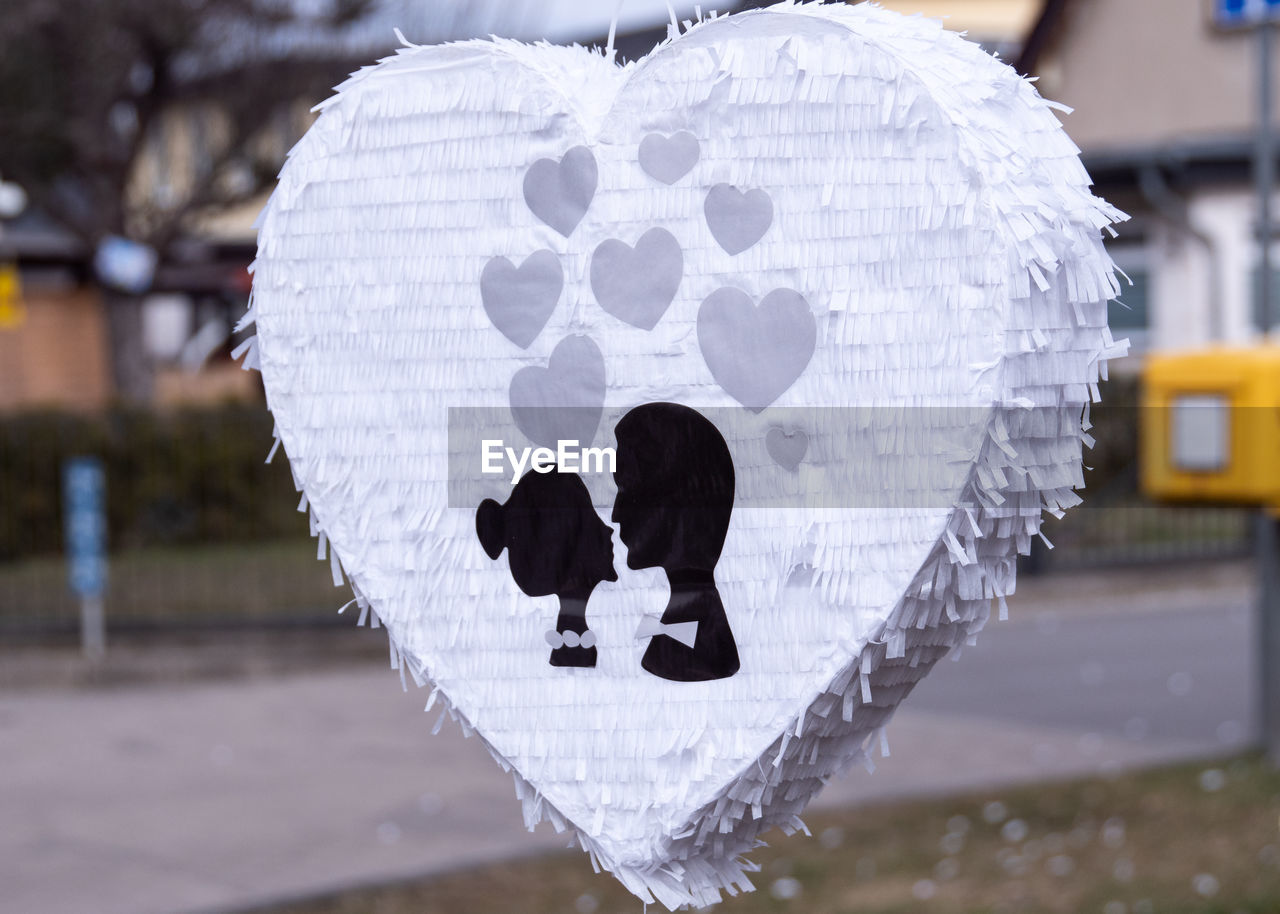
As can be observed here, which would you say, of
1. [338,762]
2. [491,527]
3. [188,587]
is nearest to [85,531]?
[188,587]

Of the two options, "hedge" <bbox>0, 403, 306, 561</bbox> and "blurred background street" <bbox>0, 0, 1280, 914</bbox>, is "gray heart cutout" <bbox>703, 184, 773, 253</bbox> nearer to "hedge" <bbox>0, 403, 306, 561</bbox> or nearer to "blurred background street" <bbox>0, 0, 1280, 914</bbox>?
"blurred background street" <bbox>0, 0, 1280, 914</bbox>

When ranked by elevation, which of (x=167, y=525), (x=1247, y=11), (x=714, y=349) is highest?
(x=1247, y=11)

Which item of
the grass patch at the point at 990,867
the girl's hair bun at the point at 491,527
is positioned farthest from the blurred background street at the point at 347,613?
the girl's hair bun at the point at 491,527

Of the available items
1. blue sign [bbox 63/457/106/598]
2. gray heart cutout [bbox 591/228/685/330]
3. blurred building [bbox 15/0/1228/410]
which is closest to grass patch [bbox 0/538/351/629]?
blue sign [bbox 63/457/106/598]

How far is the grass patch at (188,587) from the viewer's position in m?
8.25

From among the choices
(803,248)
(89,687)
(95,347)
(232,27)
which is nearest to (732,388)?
(803,248)

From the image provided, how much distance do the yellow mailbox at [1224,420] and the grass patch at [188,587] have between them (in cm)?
591

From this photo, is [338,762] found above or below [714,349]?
below

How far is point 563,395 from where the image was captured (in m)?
1.01

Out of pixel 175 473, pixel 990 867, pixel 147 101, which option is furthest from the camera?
pixel 147 101

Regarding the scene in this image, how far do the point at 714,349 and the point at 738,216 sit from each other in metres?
0.08

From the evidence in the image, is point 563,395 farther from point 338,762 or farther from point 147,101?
point 147,101

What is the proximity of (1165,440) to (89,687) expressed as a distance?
6194 mm

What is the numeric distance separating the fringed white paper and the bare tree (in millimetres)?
9181
